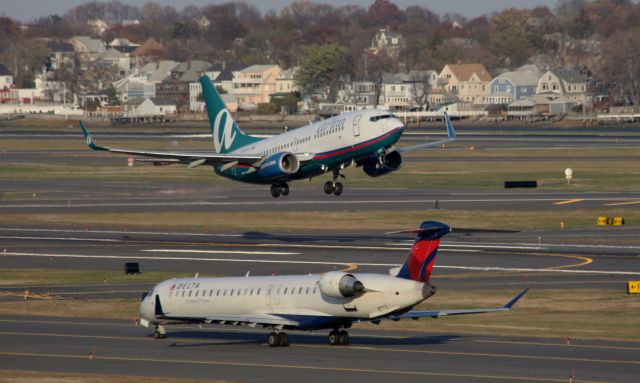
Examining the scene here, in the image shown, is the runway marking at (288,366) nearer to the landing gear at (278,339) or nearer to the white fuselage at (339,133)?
the landing gear at (278,339)

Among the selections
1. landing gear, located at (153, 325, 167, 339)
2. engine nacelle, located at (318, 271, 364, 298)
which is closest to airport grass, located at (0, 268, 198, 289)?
landing gear, located at (153, 325, 167, 339)

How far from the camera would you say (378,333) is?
209 ft

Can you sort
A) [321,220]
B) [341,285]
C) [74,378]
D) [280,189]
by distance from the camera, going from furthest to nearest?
[321,220] → [280,189] → [341,285] → [74,378]

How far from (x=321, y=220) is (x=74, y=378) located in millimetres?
64348

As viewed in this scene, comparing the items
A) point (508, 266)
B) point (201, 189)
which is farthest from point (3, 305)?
point (201, 189)

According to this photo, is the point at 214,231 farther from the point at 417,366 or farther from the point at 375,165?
the point at 417,366

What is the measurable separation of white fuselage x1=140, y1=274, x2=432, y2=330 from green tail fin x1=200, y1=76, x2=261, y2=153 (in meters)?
34.0

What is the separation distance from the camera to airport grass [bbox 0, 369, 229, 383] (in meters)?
51.0

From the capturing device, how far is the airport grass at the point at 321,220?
109875mm

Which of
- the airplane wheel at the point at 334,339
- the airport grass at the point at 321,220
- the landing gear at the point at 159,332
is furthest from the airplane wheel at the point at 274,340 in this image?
the airport grass at the point at 321,220

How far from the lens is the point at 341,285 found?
56094mm

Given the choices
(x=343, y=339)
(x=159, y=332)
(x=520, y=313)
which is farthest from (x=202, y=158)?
(x=343, y=339)

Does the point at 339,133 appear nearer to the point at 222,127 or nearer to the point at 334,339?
the point at 222,127

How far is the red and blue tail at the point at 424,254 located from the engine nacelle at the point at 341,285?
7.05 feet
